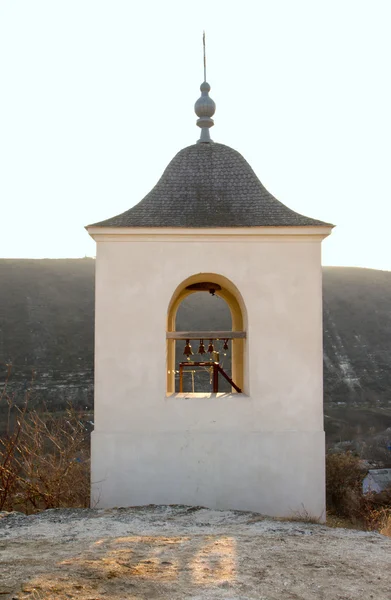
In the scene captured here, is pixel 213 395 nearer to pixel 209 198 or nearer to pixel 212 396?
pixel 212 396

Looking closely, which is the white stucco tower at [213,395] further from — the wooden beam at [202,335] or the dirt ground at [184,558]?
the dirt ground at [184,558]

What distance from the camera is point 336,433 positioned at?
27391mm

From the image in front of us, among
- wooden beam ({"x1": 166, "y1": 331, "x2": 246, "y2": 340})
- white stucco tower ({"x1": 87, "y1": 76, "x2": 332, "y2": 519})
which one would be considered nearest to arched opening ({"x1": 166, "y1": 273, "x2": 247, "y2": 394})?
wooden beam ({"x1": 166, "y1": 331, "x2": 246, "y2": 340})

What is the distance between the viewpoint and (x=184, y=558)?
4656 mm

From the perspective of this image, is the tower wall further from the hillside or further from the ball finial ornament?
the hillside

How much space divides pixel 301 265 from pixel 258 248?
578 mm

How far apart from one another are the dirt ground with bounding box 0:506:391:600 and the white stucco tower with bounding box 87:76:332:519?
65 centimetres

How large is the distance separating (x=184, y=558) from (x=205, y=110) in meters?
6.33

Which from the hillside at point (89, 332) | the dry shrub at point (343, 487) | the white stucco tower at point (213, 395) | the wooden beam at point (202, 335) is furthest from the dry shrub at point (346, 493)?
the hillside at point (89, 332)

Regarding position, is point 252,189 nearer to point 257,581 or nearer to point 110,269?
point 110,269

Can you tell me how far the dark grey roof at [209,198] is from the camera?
743 centimetres

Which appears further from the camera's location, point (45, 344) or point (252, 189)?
point (45, 344)

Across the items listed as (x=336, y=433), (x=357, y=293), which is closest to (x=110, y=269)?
(x=336, y=433)

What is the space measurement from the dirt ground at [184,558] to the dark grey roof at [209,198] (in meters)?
3.47
